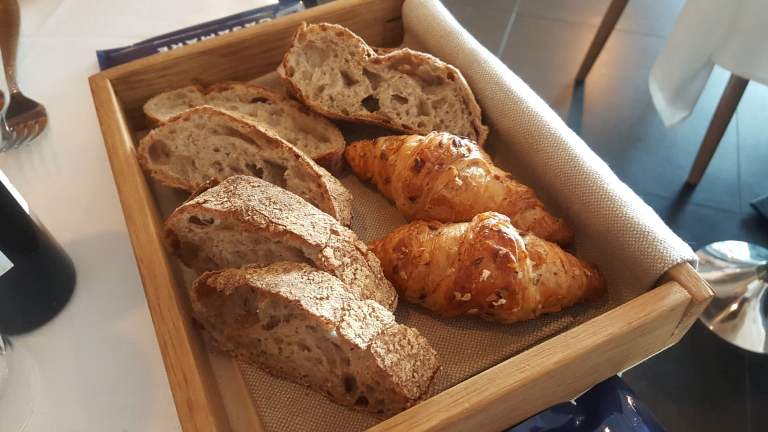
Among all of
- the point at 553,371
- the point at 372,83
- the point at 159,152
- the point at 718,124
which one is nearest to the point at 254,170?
the point at 159,152

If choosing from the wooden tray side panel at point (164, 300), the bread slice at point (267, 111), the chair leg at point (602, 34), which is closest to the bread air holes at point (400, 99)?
the bread slice at point (267, 111)

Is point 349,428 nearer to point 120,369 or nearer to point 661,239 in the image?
point 120,369

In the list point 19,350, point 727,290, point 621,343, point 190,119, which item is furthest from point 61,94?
point 727,290

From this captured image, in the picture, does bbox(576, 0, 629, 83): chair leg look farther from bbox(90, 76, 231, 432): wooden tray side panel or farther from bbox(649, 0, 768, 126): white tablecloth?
bbox(90, 76, 231, 432): wooden tray side panel

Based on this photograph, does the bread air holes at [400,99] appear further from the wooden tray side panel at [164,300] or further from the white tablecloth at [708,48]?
the white tablecloth at [708,48]

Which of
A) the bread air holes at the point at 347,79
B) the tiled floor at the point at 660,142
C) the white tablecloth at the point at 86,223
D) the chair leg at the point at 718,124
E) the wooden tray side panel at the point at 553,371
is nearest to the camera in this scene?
the wooden tray side panel at the point at 553,371

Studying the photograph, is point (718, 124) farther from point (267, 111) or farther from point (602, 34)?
point (267, 111)
